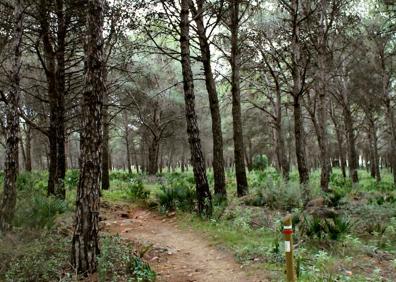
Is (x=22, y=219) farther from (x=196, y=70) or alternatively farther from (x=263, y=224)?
(x=196, y=70)

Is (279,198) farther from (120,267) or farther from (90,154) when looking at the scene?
(90,154)

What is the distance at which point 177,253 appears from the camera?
775 centimetres

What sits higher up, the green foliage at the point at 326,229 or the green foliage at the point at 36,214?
the green foliage at the point at 36,214

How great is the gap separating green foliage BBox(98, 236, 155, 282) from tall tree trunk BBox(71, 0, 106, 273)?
0.22m

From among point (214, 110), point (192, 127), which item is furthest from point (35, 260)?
point (214, 110)

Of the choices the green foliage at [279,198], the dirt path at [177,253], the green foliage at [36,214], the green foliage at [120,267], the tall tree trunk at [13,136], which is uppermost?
the tall tree trunk at [13,136]

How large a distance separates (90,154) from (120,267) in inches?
73.6

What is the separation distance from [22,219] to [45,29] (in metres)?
5.85

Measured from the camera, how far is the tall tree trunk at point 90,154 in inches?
235

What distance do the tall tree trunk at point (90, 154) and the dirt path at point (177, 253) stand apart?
50.1 inches

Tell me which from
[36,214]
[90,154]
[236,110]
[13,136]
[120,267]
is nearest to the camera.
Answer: [90,154]

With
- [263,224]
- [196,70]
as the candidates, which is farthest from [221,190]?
[196,70]

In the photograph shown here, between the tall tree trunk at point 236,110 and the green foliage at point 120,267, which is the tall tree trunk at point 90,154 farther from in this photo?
the tall tree trunk at point 236,110

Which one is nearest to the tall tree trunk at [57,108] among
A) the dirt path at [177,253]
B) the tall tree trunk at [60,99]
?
the tall tree trunk at [60,99]
